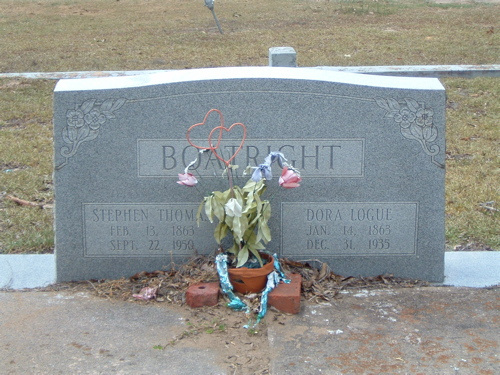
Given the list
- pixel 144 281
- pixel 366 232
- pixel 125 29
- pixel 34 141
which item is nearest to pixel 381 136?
pixel 366 232

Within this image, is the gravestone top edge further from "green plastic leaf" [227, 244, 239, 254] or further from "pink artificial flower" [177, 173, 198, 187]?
"green plastic leaf" [227, 244, 239, 254]

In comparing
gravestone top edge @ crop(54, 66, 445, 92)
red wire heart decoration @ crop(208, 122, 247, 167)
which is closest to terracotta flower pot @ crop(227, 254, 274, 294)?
red wire heart decoration @ crop(208, 122, 247, 167)

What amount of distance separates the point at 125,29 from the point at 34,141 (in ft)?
30.5

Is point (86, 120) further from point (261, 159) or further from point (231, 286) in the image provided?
point (231, 286)

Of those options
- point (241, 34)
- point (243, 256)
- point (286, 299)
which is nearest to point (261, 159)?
point (243, 256)

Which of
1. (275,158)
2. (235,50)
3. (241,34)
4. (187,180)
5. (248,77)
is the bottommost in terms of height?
(187,180)

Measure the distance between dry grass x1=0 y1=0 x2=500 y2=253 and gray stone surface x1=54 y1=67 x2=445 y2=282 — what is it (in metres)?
0.91

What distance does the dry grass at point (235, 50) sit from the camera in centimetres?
584

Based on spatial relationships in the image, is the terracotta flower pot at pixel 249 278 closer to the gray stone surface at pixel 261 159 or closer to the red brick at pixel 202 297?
the red brick at pixel 202 297

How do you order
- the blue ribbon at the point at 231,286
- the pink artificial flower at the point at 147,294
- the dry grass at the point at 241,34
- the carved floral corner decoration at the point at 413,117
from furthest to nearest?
the dry grass at the point at 241,34 → the carved floral corner decoration at the point at 413,117 → the pink artificial flower at the point at 147,294 → the blue ribbon at the point at 231,286

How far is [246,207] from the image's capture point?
12.3ft

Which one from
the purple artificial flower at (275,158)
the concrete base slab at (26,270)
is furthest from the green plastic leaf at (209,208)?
the concrete base slab at (26,270)

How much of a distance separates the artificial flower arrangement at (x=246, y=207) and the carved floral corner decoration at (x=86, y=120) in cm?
49

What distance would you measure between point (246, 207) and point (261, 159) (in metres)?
0.42
